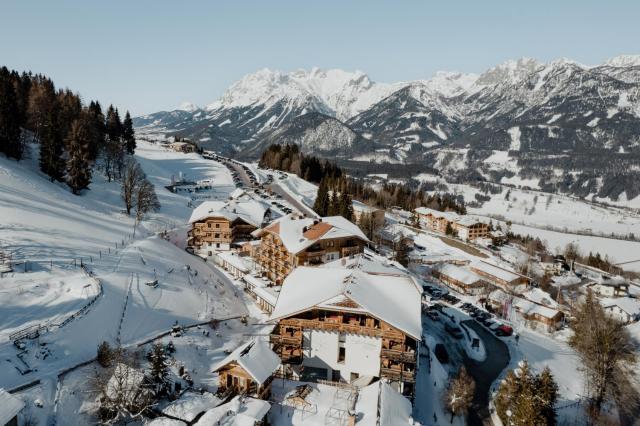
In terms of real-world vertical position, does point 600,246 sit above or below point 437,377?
below

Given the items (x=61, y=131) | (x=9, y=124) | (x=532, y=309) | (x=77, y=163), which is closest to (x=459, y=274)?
(x=532, y=309)

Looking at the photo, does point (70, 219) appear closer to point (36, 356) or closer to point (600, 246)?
point (36, 356)

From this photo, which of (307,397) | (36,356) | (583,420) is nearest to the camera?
(36,356)

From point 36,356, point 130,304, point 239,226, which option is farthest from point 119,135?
point 36,356

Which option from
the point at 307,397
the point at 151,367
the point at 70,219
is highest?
the point at 70,219

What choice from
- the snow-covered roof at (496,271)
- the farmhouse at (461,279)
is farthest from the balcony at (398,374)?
the snow-covered roof at (496,271)

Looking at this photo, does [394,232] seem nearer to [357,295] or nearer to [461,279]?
[461,279]

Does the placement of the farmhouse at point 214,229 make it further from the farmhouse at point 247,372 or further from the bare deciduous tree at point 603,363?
the bare deciduous tree at point 603,363
